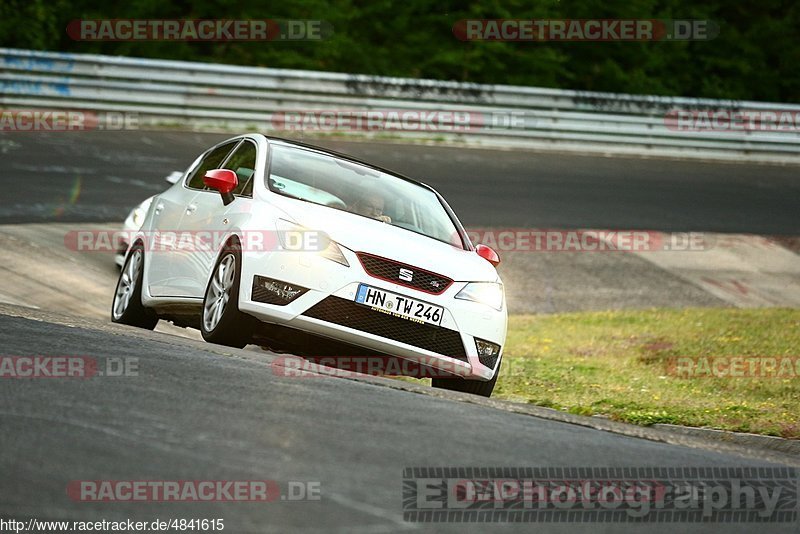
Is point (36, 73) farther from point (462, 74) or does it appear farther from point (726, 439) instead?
point (726, 439)

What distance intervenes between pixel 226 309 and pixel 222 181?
1.06 m

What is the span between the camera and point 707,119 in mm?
24734

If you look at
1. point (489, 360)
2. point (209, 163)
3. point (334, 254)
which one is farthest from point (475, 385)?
point (209, 163)

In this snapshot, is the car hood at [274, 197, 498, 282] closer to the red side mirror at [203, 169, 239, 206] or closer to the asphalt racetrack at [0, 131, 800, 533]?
the red side mirror at [203, 169, 239, 206]

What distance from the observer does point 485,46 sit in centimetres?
2883

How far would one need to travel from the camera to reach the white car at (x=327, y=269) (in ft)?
26.2

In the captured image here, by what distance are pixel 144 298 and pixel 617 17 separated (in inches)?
897

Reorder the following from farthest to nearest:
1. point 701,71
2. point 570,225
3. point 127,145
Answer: point 701,71 < point 127,145 < point 570,225

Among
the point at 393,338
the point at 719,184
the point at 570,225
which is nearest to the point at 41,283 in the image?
the point at 393,338

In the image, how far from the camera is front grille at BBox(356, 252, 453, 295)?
8047 millimetres
